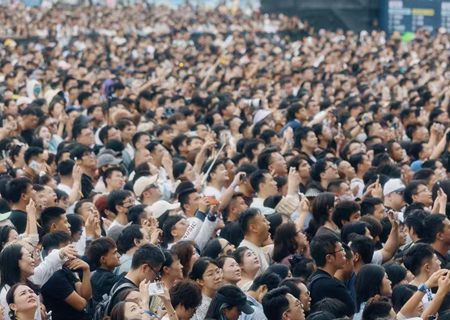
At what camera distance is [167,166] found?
10.1 metres

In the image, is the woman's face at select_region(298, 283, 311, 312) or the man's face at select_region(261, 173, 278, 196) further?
the man's face at select_region(261, 173, 278, 196)

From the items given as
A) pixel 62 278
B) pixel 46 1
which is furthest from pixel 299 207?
pixel 46 1

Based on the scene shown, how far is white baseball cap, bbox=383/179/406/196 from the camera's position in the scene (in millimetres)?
9039

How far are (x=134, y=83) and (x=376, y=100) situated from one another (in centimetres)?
429

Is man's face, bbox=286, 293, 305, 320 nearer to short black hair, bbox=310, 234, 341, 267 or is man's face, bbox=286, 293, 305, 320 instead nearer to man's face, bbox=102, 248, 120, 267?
short black hair, bbox=310, 234, 341, 267

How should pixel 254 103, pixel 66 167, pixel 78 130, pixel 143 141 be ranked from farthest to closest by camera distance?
pixel 254 103 → pixel 78 130 → pixel 143 141 → pixel 66 167

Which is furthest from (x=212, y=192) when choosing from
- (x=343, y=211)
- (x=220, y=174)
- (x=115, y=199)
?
(x=343, y=211)

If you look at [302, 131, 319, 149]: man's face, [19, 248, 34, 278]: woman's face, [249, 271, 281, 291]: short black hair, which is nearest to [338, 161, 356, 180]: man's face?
[302, 131, 319, 149]: man's face

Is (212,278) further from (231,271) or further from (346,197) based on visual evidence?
(346,197)

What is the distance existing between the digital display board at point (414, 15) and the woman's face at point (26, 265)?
22430mm

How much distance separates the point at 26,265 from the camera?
19.5ft

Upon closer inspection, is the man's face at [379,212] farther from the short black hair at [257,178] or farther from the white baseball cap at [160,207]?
the white baseball cap at [160,207]

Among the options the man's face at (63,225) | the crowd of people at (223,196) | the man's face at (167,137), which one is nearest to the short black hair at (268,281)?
the crowd of people at (223,196)

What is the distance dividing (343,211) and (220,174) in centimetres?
170
